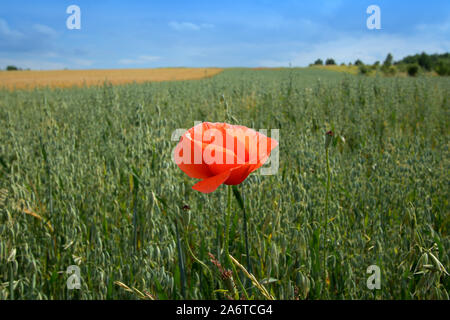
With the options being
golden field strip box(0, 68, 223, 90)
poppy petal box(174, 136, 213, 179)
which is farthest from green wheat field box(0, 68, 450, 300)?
golden field strip box(0, 68, 223, 90)

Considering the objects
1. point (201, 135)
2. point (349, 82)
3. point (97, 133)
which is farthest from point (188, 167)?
point (349, 82)

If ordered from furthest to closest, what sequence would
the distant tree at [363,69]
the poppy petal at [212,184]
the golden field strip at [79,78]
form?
1. the golden field strip at [79,78]
2. the distant tree at [363,69]
3. the poppy petal at [212,184]

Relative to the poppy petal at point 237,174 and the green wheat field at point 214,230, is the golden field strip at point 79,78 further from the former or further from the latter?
the poppy petal at point 237,174

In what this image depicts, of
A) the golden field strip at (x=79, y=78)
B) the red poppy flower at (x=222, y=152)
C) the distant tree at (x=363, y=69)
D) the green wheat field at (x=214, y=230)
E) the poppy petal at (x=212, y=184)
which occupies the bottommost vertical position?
the green wheat field at (x=214, y=230)

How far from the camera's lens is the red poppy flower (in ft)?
1.69

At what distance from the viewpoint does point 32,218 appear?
1615 millimetres

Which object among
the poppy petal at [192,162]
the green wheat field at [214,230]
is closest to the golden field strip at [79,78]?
the green wheat field at [214,230]

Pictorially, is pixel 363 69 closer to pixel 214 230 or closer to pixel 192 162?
pixel 214 230

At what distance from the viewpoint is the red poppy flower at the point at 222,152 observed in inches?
20.3

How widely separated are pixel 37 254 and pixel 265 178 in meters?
1.07

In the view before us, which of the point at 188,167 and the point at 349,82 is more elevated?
the point at 349,82
